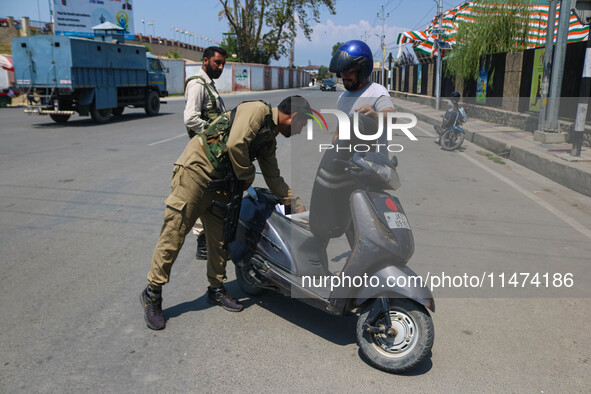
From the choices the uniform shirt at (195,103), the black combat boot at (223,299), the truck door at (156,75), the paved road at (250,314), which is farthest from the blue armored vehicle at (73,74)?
the black combat boot at (223,299)

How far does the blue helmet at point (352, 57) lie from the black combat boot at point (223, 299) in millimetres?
1741

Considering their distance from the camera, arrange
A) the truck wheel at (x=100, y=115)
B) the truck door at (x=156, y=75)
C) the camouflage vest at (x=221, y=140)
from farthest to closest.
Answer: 1. the truck door at (x=156, y=75)
2. the truck wheel at (x=100, y=115)
3. the camouflage vest at (x=221, y=140)

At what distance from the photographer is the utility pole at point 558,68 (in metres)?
11.2

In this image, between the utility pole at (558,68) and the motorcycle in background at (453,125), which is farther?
the motorcycle in background at (453,125)

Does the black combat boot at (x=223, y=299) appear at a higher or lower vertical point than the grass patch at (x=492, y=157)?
lower

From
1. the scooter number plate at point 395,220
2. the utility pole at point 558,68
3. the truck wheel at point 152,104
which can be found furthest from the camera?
the truck wheel at point 152,104

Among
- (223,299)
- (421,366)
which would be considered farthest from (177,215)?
(421,366)

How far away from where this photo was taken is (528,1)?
18062 mm

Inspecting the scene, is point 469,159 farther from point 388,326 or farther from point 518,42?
point 518,42

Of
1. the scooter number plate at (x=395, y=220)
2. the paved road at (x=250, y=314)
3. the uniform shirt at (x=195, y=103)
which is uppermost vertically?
the uniform shirt at (x=195, y=103)

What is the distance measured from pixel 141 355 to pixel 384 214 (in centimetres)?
162

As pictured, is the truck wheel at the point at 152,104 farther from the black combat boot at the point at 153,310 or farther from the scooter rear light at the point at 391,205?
the scooter rear light at the point at 391,205

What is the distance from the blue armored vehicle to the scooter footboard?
14.8 meters

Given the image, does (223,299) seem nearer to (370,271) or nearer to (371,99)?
(370,271)
